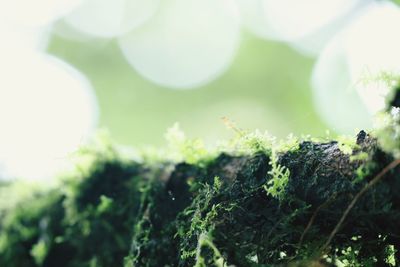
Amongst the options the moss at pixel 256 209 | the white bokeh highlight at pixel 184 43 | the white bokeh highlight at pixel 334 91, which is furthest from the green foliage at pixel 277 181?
the white bokeh highlight at pixel 184 43

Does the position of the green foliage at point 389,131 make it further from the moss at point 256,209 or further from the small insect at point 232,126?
the small insect at point 232,126

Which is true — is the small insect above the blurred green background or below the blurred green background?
below

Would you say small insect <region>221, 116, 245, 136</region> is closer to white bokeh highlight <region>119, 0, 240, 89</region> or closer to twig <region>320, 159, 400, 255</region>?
twig <region>320, 159, 400, 255</region>

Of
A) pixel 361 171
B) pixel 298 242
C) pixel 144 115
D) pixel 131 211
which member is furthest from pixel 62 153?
pixel 144 115

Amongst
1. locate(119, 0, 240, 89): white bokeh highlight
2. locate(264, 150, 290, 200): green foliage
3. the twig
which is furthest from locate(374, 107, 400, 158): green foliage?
locate(119, 0, 240, 89): white bokeh highlight

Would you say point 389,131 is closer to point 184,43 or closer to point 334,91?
point 334,91

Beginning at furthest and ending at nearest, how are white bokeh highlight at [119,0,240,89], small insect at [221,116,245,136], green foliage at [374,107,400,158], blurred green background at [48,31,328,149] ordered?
1. white bokeh highlight at [119,0,240,89]
2. blurred green background at [48,31,328,149]
3. small insect at [221,116,245,136]
4. green foliage at [374,107,400,158]
